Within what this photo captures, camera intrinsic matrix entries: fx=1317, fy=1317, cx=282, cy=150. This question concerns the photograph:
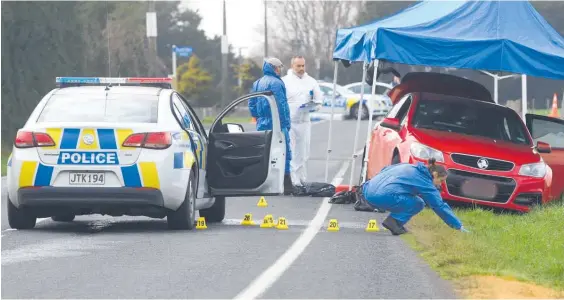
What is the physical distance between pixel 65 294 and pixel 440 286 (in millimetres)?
2621

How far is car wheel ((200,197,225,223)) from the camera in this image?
14406 mm

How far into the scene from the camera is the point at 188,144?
509 inches

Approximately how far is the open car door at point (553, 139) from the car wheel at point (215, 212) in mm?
4637

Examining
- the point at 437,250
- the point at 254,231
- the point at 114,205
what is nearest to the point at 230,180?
the point at 254,231

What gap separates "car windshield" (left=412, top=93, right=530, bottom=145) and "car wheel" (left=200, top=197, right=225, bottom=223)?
320 centimetres

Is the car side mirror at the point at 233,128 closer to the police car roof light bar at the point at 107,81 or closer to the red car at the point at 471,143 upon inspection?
the police car roof light bar at the point at 107,81

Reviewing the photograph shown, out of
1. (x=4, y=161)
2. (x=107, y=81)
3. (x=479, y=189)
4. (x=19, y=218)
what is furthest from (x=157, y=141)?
(x=4, y=161)

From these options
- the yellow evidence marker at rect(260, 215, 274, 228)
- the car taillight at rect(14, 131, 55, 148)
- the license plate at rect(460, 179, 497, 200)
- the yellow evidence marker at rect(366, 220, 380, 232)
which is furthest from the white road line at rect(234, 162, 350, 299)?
the car taillight at rect(14, 131, 55, 148)

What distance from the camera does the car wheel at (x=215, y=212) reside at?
14406 millimetres

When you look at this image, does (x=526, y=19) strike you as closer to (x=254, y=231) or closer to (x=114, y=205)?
(x=254, y=231)

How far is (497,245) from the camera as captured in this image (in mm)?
12062

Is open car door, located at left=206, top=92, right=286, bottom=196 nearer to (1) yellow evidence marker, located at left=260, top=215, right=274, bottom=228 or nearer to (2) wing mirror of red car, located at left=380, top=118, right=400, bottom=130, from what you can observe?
(1) yellow evidence marker, located at left=260, top=215, right=274, bottom=228

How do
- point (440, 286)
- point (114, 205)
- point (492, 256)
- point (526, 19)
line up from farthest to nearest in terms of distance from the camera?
point (526, 19), point (114, 205), point (492, 256), point (440, 286)

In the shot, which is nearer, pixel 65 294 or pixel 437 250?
pixel 65 294
